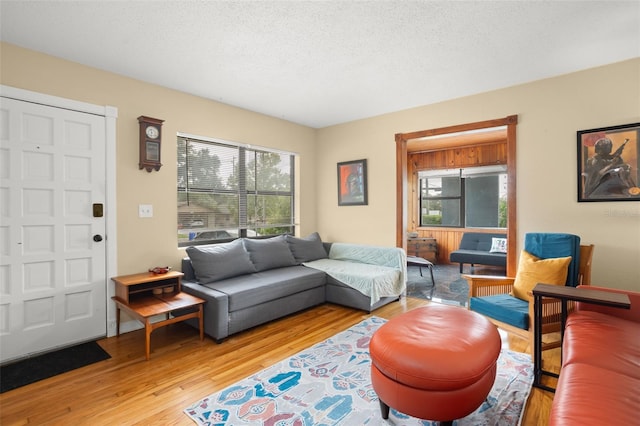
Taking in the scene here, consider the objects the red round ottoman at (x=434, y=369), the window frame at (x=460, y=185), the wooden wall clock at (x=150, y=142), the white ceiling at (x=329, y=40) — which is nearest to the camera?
the red round ottoman at (x=434, y=369)

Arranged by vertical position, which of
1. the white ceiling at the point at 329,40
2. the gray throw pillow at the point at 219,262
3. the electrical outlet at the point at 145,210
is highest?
the white ceiling at the point at 329,40

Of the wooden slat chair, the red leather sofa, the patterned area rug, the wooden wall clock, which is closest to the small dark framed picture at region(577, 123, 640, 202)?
the wooden slat chair

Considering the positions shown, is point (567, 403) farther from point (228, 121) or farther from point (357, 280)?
point (228, 121)

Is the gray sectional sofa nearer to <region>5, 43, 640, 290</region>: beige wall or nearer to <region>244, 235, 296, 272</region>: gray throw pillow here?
<region>244, 235, 296, 272</region>: gray throw pillow

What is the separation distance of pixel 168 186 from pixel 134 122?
0.72 m

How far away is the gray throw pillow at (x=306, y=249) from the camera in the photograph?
4445 mm

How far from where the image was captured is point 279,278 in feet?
11.7

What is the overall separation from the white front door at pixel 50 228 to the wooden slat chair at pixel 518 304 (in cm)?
358

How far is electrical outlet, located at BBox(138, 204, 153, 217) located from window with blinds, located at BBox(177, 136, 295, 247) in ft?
1.18

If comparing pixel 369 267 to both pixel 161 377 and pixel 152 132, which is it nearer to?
pixel 161 377

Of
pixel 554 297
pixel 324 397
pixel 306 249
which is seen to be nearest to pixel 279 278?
pixel 306 249

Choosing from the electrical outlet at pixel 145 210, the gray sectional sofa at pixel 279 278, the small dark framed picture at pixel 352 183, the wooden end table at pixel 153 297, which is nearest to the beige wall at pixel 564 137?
the small dark framed picture at pixel 352 183

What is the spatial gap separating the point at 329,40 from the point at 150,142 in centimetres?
209

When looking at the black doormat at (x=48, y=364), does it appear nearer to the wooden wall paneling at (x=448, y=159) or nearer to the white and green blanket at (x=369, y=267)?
the white and green blanket at (x=369, y=267)
